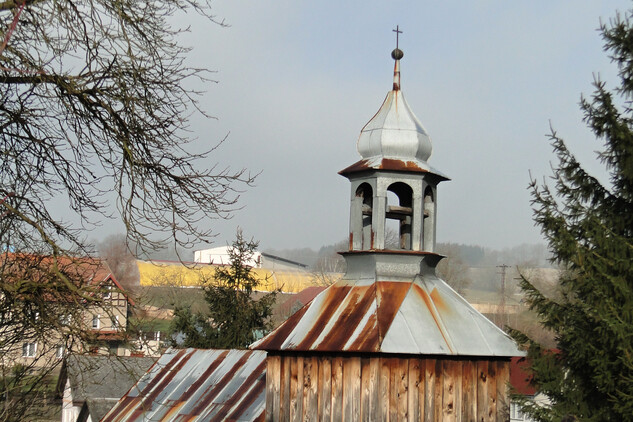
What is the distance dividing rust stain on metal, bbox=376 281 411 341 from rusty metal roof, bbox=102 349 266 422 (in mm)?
3477

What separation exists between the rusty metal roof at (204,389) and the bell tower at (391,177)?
3.83 m

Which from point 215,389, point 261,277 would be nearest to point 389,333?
point 215,389

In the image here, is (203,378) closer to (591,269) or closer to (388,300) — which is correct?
(388,300)

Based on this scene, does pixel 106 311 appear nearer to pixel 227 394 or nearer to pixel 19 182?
pixel 19 182

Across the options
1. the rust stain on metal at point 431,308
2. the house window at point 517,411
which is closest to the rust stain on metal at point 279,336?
the rust stain on metal at point 431,308

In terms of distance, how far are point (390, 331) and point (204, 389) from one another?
24.1ft

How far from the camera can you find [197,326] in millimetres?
34969

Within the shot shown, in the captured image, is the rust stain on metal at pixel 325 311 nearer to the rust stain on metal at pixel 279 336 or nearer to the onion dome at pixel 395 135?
the rust stain on metal at pixel 279 336

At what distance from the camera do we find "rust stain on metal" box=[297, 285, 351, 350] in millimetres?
13788

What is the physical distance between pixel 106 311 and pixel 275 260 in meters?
97.7

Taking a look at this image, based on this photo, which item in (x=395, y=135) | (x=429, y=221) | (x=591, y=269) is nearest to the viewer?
(x=591, y=269)

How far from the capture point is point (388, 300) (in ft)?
46.0

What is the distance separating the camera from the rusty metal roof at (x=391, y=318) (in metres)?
13.3

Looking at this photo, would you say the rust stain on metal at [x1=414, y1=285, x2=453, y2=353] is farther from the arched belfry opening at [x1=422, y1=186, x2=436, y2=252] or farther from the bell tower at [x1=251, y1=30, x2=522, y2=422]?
the arched belfry opening at [x1=422, y1=186, x2=436, y2=252]
